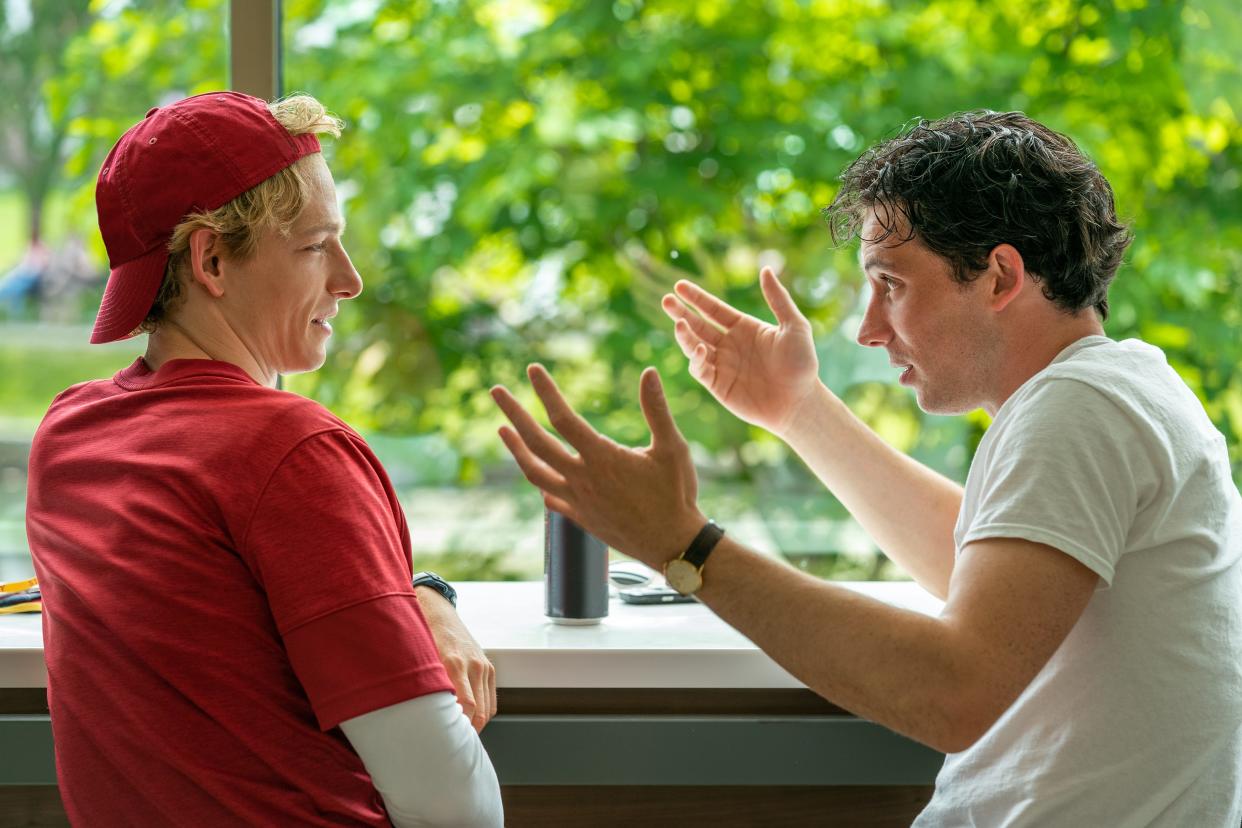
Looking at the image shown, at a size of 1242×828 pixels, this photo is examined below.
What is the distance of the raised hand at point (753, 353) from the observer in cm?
176

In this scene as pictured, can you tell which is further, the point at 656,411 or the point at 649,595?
the point at 649,595

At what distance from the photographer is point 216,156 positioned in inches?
48.1

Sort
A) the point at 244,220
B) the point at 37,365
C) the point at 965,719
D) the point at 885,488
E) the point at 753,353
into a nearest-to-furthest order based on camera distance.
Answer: the point at 965,719 → the point at 244,220 → the point at 885,488 → the point at 753,353 → the point at 37,365

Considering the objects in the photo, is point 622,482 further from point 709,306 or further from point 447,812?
point 709,306

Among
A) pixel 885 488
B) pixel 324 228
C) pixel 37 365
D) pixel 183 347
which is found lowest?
pixel 37 365

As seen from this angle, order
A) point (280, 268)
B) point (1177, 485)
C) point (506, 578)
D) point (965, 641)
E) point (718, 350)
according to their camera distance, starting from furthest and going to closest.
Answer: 1. point (506, 578)
2. point (718, 350)
3. point (280, 268)
4. point (1177, 485)
5. point (965, 641)

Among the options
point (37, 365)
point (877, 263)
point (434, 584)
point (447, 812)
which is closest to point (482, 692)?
point (434, 584)

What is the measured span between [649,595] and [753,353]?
41cm

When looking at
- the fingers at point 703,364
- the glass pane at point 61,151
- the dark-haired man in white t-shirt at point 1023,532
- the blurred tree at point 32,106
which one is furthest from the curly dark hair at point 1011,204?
the blurred tree at point 32,106

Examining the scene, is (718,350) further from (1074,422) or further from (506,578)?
(506,578)

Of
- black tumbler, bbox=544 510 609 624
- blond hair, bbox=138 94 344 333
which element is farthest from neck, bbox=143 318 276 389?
black tumbler, bbox=544 510 609 624

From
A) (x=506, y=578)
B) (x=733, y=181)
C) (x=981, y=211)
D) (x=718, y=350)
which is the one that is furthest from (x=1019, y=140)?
(x=506, y=578)

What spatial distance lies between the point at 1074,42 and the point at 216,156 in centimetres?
276

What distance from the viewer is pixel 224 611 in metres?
1.08
